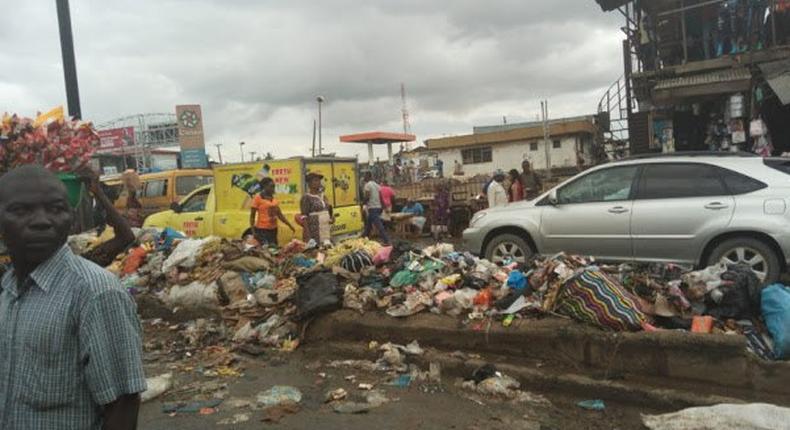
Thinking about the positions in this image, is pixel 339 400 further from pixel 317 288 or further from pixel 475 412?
pixel 317 288

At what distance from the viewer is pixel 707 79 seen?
1287 cm

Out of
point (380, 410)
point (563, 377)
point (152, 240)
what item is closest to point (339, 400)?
point (380, 410)

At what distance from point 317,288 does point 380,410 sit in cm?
215

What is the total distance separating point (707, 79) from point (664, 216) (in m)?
7.30

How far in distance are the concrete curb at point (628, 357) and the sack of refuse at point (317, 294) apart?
88 centimetres

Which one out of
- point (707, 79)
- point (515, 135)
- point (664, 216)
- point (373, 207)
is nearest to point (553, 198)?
point (664, 216)

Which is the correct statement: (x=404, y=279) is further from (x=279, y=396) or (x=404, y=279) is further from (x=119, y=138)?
(x=119, y=138)

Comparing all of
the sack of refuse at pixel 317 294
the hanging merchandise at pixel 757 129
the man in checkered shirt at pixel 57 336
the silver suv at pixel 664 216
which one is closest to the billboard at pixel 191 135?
the silver suv at pixel 664 216

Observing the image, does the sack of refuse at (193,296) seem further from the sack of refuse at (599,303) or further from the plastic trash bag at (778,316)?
the plastic trash bag at (778,316)

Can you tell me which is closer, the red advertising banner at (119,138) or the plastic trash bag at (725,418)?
the plastic trash bag at (725,418)

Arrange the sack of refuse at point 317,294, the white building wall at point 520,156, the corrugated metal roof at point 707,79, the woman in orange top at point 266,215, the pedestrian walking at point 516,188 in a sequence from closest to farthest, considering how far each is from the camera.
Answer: the sack of refuse at point 317,294
the woman in orange top at point 266,215
the corrugated metal roof at point 707,79
the pedestrian walking at point 516,188
the white building wall at point 520,156

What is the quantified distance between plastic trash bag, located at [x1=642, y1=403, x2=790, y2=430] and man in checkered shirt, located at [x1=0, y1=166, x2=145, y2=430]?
3665mm

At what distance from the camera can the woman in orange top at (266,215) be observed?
9172 millimetres

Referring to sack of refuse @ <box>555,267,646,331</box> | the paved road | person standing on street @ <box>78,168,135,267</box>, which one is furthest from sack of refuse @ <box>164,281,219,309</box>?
sack of refuse @ <box>555,267,646,331</box>
